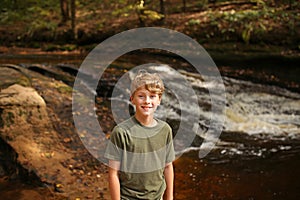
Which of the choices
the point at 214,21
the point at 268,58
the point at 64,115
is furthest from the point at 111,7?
the point at 64,115

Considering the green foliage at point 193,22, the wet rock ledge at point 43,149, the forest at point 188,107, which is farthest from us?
the green foliage at point 193,22

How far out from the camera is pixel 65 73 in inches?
369

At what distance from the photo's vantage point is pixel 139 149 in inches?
81.4

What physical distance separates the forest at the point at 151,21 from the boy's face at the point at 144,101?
40.8 ft

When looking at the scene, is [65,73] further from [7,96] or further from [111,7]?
[111,7]

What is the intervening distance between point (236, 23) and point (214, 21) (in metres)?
1.09

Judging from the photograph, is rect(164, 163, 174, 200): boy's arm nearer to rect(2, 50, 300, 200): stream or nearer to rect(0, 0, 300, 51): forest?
rect(2, 50, 300, 200): stream

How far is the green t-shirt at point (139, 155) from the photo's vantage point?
80.0 inches

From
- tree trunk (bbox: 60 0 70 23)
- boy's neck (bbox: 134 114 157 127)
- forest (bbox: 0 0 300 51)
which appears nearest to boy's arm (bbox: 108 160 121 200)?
boy's neck (bbox: 134 114 157 127)

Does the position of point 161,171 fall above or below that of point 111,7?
below

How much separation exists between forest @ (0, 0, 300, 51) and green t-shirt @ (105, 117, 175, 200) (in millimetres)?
12437

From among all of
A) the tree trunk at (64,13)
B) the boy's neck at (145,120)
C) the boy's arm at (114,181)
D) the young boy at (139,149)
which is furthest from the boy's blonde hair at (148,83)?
the tree trunk at (64,13)

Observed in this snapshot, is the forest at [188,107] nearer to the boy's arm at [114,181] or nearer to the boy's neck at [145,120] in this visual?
the boy's arm at [114,181]

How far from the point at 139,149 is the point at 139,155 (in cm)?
4
